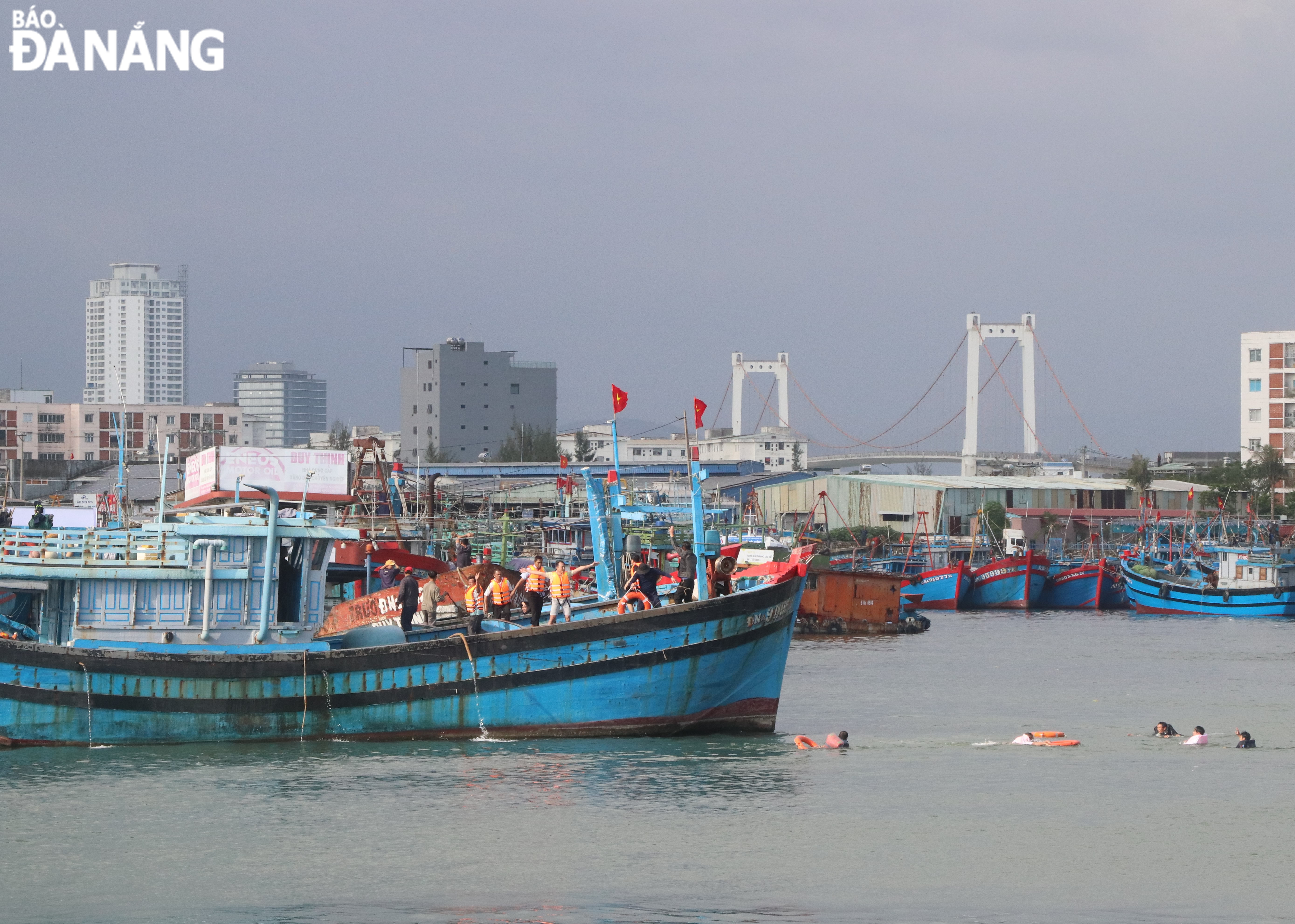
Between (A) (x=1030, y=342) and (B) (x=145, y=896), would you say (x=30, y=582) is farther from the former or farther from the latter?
(A) (x=1030, y=342)

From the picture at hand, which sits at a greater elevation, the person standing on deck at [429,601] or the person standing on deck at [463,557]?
the person standing on deck at [463,557]

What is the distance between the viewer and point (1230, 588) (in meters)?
68.1

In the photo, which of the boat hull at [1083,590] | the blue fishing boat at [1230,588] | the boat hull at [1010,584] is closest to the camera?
the blue fishing boat at [1230,588]

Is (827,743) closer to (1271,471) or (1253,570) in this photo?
(1253,570)

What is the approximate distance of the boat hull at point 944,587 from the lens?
7450cm

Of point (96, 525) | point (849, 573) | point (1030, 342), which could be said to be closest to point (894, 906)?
point (96, 525)

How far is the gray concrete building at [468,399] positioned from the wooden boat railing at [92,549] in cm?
12753

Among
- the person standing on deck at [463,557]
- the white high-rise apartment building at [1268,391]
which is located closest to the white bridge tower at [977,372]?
the white high-rise apartment building at [1268,391]

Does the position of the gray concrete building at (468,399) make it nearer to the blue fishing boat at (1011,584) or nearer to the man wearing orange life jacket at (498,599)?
the blue fishing boat at (1011,584)

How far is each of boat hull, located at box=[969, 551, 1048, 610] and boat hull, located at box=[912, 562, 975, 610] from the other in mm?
835

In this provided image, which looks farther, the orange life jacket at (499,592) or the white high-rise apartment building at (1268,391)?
the white high-rise apartment building at (1268,391)

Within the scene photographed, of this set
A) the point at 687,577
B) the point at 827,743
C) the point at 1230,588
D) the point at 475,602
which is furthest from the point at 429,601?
the point at 1230,588

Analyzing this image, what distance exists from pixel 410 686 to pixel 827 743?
21.5 feet

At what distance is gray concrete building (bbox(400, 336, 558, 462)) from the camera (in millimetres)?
154500
